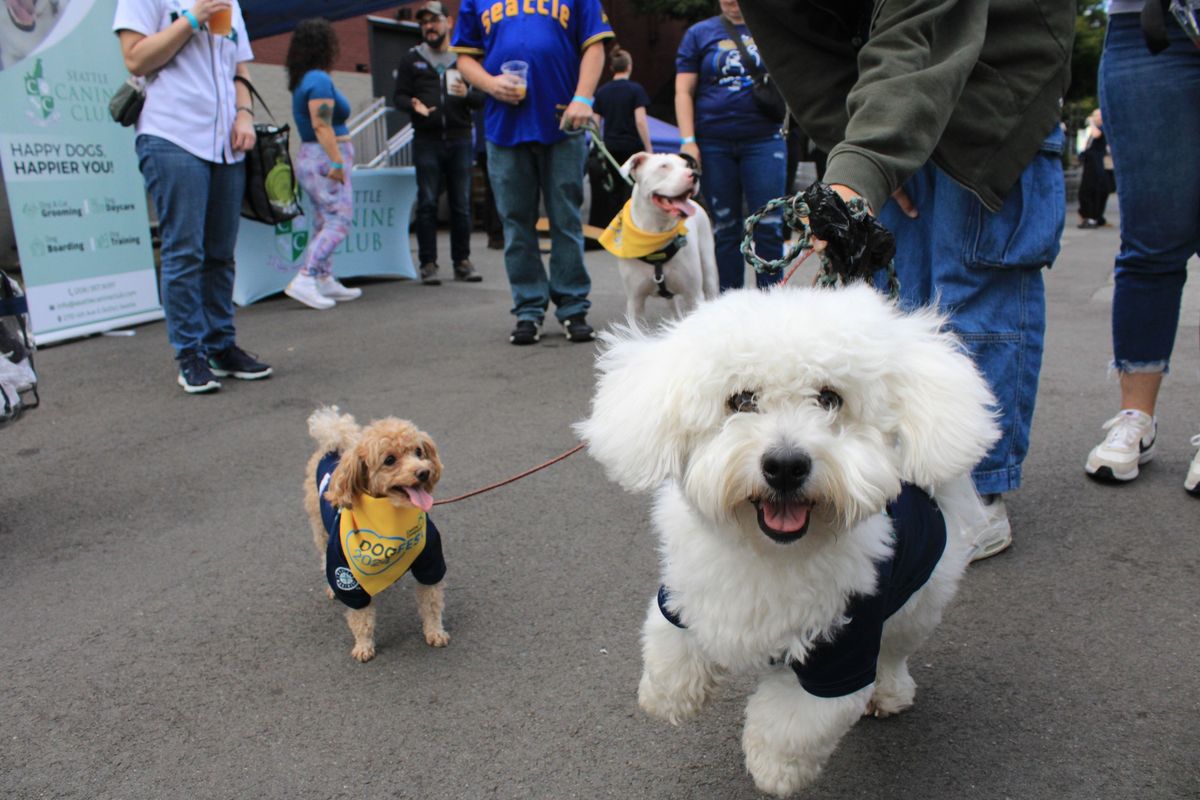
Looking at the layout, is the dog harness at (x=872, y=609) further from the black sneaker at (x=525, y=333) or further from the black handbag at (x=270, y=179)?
the black handbag at (x=270, y=179)

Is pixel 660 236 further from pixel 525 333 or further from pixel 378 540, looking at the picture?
pixel 378 540

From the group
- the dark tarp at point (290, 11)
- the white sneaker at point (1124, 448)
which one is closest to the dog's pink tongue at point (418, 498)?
the white sneaker at point (1124, 448)

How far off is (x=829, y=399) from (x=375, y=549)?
1509 mm

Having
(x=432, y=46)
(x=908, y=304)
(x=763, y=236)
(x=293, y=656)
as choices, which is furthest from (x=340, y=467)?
(x=432, y=46)

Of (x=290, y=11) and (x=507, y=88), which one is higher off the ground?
(x=290, y=11)

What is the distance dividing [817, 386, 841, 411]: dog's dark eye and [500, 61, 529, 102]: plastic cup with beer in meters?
4.78

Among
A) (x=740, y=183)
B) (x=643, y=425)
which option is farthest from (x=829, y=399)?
(x=740, y=183)

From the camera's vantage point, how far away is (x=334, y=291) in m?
8.67

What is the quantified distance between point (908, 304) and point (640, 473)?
1711mm

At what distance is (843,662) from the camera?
176 centimetres

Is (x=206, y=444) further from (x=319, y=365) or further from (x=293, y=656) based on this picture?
(x=293, y=656)

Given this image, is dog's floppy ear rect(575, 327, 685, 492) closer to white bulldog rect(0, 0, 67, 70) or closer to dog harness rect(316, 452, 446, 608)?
dog harness rect(316, 452, 446, 608)

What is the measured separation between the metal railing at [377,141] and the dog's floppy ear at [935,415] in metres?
11.4

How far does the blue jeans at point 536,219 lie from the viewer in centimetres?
625
